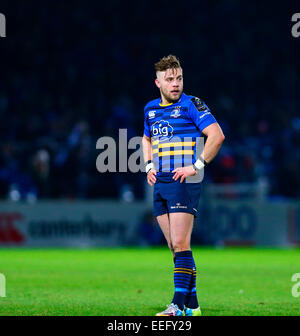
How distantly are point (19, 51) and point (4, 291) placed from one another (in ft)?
60.3

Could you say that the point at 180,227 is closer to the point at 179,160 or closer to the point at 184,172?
the point at 184,172

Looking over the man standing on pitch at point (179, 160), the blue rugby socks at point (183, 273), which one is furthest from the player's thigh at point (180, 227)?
the blue rugby socks at point (183, 273)

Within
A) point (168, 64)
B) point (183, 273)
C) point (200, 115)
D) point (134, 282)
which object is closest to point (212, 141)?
point (200, 115)

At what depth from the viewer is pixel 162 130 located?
7562mm

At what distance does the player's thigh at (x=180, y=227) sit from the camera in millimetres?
7316

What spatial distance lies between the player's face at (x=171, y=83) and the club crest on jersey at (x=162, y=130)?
9.7 inches

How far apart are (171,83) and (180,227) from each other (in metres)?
1.36

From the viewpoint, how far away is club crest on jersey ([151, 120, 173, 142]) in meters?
7.52

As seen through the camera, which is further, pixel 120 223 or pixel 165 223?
pixel 120 223

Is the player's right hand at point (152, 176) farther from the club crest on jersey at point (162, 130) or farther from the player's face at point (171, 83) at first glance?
the player's face at point (171, 83)

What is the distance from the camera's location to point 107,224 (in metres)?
21.2

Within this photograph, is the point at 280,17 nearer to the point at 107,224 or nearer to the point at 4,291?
the point at 107,224

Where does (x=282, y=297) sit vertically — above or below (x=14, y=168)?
below
